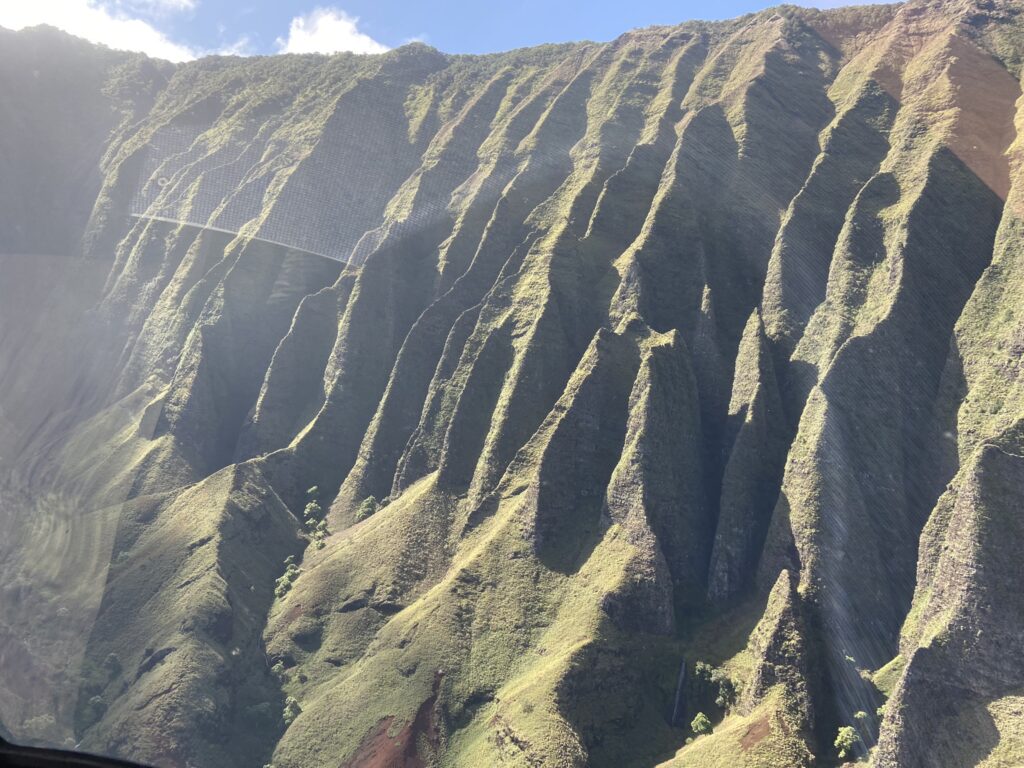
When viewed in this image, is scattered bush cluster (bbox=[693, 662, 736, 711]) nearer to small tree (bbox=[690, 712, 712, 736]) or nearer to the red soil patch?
small tree (bbox=[690, 712, 712, 736])

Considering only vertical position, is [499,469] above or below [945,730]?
above

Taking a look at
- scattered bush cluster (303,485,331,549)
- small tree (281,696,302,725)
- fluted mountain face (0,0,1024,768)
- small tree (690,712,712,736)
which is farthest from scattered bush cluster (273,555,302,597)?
small tree (690,712,712,736)

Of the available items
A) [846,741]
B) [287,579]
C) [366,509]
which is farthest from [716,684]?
[366,509]

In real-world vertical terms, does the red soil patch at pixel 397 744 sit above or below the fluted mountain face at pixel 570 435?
below

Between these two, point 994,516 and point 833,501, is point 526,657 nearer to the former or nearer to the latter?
point 833,501

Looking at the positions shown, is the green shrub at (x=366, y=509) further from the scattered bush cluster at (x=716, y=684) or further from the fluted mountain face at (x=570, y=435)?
the scattered bush cluster at (x=716, y=684)

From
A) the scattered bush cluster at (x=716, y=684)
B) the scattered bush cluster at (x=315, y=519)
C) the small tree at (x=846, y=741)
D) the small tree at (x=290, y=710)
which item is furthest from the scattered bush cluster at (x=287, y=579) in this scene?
the small tree at (x=846, y=741)

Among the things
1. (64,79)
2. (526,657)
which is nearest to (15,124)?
(64,79)
